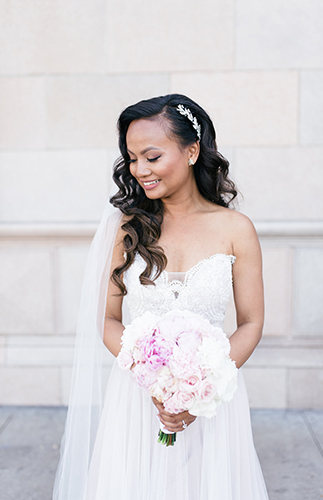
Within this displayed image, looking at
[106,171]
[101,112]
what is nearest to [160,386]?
[106,171]

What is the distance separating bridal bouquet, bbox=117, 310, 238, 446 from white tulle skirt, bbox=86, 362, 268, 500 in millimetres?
499

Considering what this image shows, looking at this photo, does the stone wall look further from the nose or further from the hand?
the hand

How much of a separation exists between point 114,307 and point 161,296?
29 centimetres

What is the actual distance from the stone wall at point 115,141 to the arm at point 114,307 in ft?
5.44

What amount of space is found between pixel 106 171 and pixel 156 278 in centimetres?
199

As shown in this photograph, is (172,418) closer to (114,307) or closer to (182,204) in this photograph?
(114,307)

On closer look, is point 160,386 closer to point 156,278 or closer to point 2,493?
point 156,278

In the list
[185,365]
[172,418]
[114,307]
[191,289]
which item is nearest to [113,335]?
[114,307]

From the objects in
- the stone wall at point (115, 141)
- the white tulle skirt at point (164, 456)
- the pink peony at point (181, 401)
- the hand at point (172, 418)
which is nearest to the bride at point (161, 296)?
the white tulle skirt at point (164, 456)

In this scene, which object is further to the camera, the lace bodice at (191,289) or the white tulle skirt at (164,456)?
the lace bodice at (191,289)

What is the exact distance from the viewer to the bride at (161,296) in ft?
6.41

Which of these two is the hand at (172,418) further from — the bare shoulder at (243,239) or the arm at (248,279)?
the bare shoulder at (243,239)

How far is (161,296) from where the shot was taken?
2051 mm

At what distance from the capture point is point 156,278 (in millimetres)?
2070
